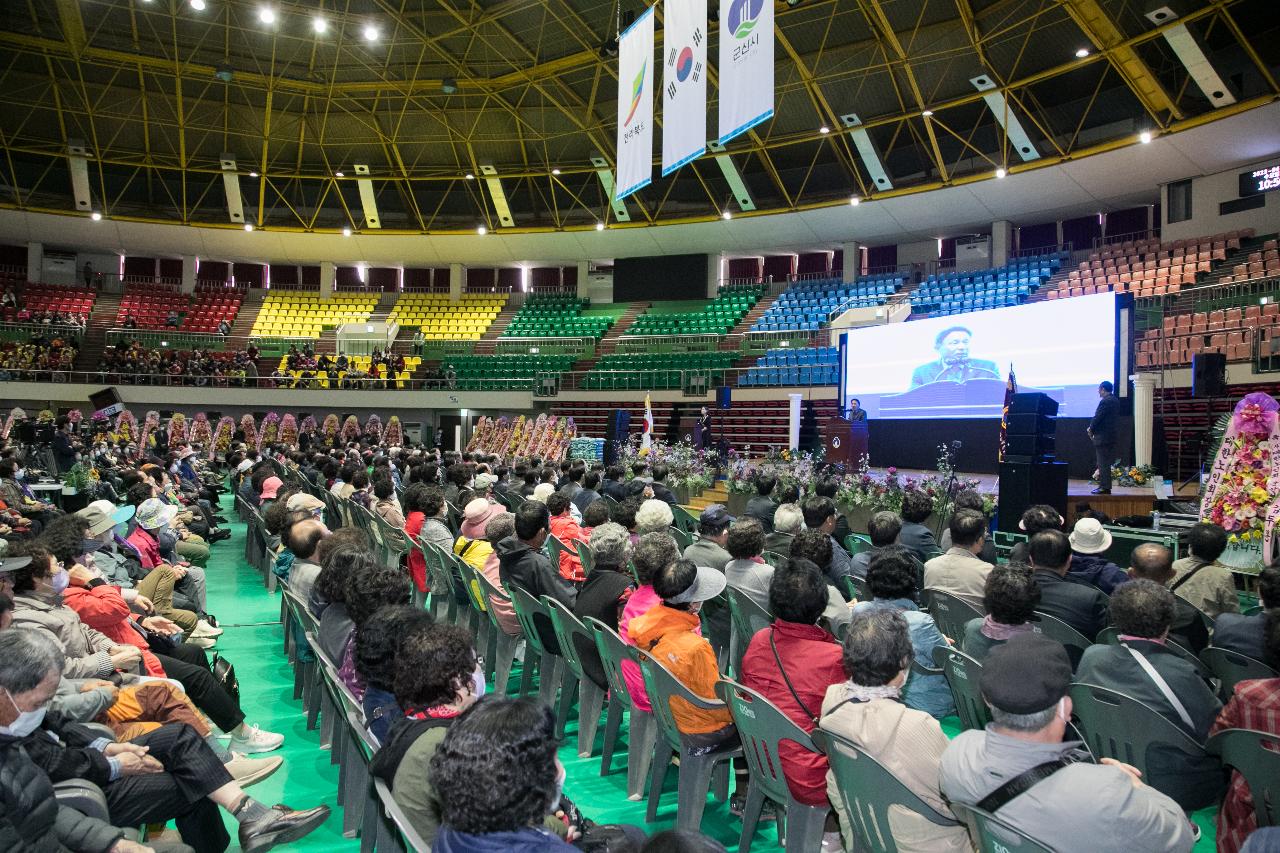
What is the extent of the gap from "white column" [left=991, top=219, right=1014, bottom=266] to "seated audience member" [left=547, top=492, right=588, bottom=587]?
19346mm

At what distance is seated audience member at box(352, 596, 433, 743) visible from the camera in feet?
9.32

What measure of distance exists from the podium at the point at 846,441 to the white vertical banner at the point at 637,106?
18.3ft

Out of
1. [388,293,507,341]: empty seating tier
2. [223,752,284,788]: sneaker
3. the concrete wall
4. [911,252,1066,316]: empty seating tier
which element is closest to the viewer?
[223,752,284,788]: sneaker

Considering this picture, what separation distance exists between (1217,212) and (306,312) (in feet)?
86.5

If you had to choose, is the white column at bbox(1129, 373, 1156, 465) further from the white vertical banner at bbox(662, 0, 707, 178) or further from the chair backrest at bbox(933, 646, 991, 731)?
the chair backrest at bbox(933, 646, 991, 731)

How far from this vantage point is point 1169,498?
9344 mm

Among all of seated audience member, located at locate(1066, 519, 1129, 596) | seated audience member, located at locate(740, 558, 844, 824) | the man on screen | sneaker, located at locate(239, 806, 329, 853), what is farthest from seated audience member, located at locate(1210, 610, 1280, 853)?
the man on screen

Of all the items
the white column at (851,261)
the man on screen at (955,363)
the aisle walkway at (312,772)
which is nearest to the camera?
the aisle walkway at (312,772)

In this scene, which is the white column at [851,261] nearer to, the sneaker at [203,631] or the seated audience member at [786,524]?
the seated audience member at [786,524]

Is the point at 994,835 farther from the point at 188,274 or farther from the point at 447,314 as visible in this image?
the point at 188,274

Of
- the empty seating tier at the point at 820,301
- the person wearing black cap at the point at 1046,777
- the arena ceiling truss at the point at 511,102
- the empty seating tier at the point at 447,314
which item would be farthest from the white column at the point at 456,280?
the person wearing black cap at the point at 1046,777

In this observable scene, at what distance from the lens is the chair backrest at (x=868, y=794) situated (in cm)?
219

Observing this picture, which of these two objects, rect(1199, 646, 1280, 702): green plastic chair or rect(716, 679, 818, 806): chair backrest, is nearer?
rect(716, 679, 818, 806): chair backrest

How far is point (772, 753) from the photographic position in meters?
2.82
